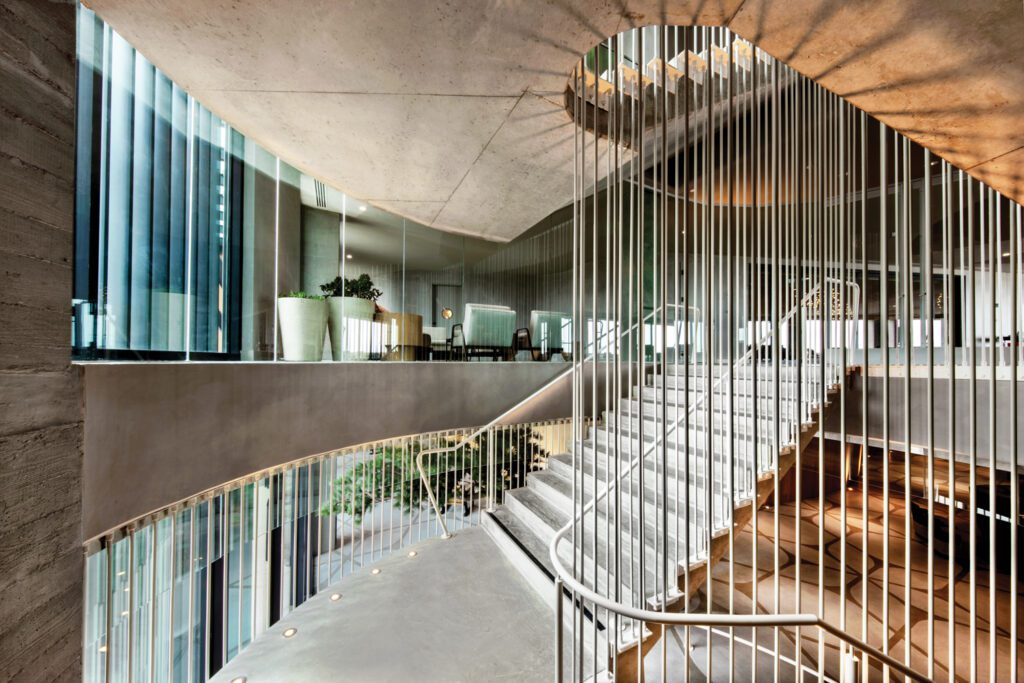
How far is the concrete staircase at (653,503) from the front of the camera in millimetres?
2285

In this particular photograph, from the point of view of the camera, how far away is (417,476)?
18.0ft

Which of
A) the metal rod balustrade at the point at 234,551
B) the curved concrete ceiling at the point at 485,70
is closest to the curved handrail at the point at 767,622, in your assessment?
the curved concrete ceiling at the point at 485,70

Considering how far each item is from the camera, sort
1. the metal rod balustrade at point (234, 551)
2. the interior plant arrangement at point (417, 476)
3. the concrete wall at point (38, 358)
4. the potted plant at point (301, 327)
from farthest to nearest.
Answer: the interior plant arrangement at point (417, 476) < the potted plant at point (301, 327) < the metal rod balustrade at point (234, 551) < the concrete wall at point (38, 358)

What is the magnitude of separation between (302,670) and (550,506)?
7.26 feet

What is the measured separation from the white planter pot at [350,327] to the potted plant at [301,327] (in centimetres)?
20

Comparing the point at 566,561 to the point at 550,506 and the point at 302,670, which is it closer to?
the point at 550,506

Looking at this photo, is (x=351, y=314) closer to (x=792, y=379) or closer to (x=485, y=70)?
(x=485, y=70)

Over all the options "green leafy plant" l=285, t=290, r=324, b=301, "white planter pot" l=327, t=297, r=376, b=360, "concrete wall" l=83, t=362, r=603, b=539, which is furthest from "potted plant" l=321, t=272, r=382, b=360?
"concrete wall" l=83, t=362, r=603, b=539

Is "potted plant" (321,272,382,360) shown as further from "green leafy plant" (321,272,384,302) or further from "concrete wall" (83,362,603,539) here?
"concrete wall" (83,362,603,539)

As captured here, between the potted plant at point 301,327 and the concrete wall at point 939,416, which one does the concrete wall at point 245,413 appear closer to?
the potted plant at point 301,327

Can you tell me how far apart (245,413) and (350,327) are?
1599 millimetres

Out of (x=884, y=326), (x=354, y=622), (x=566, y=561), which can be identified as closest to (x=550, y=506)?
(x=566, y=561)

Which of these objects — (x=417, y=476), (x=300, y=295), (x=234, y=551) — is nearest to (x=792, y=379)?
(x=417, y=476)

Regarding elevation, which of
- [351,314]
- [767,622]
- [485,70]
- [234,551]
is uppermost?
[485,70]
